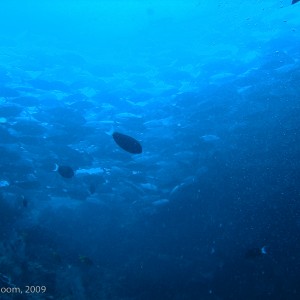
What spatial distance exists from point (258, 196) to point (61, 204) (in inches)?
306

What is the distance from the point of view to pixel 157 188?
12367 mm

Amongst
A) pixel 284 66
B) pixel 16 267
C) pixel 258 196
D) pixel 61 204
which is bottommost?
pixel 61 204

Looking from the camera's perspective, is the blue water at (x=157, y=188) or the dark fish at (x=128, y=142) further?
the blue water at (x=157, y=188)

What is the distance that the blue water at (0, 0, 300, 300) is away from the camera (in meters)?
8.33

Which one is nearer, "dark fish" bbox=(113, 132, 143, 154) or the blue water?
"dark fish" bbox=(113, 132, 143, 154)

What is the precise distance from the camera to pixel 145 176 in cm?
1319

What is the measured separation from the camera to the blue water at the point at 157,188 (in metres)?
8.33

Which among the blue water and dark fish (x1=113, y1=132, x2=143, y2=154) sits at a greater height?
dark fish (x1=113, y1=132, x2=143, y2=154)

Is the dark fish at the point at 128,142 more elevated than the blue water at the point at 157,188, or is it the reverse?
the dark fish at the point at 128,142

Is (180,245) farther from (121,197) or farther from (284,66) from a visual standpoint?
(284,66)

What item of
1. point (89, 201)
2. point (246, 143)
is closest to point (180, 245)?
point (89, 201)

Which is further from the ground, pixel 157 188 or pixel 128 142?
pixel 128 142

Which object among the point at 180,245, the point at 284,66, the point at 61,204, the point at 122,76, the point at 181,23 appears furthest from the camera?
the point at 181,23

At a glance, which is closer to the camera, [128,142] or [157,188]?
[128,142]
